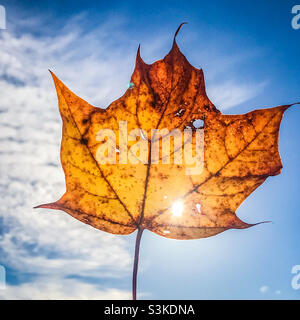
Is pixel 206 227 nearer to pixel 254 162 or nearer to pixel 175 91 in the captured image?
pixel 254 162

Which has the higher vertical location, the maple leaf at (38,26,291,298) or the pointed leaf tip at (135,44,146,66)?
the pointed leaf tip at (135,44,146,66)

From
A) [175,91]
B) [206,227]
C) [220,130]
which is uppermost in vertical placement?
[175,91]

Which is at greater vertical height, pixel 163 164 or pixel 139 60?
pixel 139 60

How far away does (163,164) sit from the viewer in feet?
2.54

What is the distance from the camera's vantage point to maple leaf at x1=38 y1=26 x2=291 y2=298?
741mm

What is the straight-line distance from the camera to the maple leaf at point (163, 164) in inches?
29.2

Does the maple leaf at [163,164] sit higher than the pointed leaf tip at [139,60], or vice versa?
the pointed leaf tip at [139,60]

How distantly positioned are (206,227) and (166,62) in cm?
46

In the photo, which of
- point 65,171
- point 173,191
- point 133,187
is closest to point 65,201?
point 65,171

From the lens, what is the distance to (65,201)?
2.44ft
